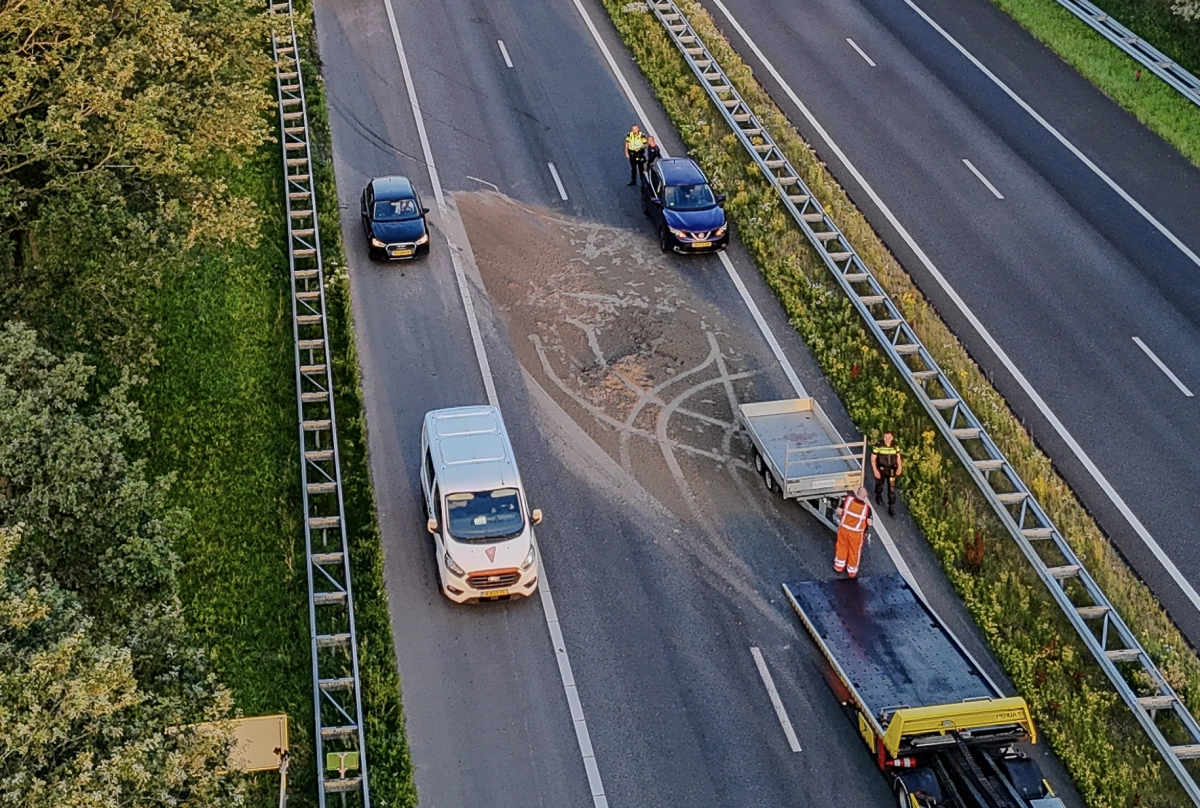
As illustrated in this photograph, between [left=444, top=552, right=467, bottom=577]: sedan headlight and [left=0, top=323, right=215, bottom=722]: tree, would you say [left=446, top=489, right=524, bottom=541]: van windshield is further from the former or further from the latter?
[left=0, top=323, right=215, bottom=722]: tree

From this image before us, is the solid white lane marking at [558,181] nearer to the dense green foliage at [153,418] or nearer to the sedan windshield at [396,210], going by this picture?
the sedan windshield at [396,210]

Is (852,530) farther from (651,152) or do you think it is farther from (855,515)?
(651,152)

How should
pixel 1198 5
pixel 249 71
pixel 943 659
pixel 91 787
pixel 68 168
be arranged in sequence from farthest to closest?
pixel 1198 5 → pixel 249 71 → pixel 68 168 → pixel 943 659 → pixel 91 787

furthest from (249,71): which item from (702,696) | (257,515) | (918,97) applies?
(918,97)

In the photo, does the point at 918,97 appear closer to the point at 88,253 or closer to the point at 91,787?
the point at 88,253

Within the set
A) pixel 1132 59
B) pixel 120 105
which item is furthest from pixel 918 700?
pixel 1132 59

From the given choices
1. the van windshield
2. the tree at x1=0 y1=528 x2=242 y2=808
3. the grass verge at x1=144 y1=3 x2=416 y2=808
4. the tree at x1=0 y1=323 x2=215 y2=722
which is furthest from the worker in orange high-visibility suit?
the tree at x1=0 y1=528 x2=242 y2=808

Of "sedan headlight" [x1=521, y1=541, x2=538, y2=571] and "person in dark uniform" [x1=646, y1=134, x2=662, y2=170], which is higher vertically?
"sedan headlight" [x1=521, y1=541, x2=538, y2=571]
